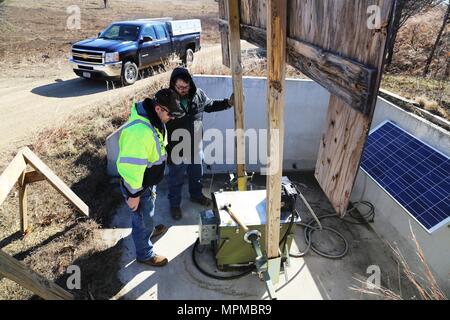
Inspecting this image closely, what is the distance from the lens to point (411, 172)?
4059 millimetres

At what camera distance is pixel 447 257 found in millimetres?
3406

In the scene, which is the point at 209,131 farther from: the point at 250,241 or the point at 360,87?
the point at 360,87

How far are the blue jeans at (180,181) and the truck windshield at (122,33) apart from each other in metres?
6.31

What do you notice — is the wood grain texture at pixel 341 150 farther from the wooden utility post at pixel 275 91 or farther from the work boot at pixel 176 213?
the work boot at pixel 176 213

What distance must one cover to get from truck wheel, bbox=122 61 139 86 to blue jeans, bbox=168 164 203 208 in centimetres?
552

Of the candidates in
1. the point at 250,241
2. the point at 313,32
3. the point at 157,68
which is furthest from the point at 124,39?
the point at 313,32

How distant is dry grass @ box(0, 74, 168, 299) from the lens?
12.0ft

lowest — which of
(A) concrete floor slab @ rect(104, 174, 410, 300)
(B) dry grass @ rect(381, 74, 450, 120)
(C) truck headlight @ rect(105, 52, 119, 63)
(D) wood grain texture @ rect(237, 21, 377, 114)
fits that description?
(A) concrete floor slab @ rect(104, 174, 410, 300)

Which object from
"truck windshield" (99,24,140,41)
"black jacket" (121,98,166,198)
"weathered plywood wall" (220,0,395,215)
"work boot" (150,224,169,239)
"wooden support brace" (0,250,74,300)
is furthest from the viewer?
"truck windshield" (99,24,140,41)

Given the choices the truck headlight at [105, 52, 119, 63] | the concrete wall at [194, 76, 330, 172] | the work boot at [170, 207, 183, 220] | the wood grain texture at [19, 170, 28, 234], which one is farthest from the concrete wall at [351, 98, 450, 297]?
the truck headlight at [105, 52, 119, 63]

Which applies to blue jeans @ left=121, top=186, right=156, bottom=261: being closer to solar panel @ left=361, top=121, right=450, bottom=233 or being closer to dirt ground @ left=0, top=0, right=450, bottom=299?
dirt ground @ left=0, top=0, right=450, bottom=299

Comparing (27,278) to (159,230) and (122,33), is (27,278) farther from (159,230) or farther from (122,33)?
(122,33)

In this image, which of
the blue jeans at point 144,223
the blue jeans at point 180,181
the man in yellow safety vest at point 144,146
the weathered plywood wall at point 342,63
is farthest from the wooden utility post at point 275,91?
the blue jeans at point 180,181

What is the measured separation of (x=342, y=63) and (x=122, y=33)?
9.47 metres
